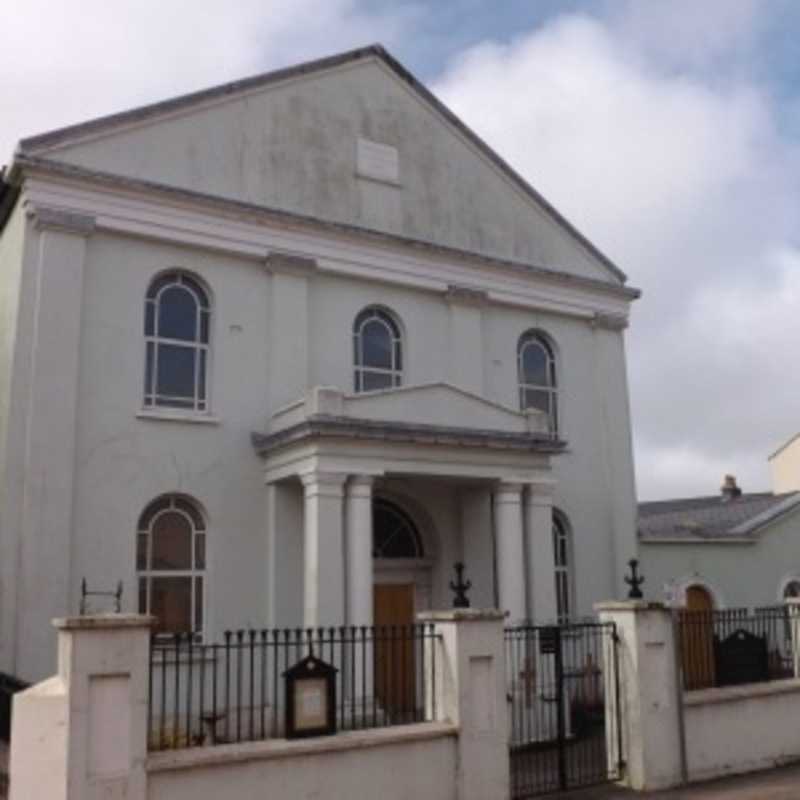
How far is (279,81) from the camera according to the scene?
58.6 feet

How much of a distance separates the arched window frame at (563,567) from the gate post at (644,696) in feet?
23.9

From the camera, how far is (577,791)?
10914 mm

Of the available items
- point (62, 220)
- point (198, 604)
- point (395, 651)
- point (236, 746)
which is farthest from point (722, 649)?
point (62, 220)

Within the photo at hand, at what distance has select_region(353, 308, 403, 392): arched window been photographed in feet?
58.4

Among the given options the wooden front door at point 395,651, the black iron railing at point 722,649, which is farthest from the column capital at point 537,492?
the black iron railing at point 722,649

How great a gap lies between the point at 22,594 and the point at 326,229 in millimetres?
7843

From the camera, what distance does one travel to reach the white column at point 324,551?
1428cm

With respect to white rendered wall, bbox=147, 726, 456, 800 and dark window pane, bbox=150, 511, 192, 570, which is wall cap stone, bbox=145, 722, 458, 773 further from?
dark window pane, bbox=150, 511, 192, 570

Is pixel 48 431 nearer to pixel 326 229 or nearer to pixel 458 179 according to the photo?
pixel 326 229

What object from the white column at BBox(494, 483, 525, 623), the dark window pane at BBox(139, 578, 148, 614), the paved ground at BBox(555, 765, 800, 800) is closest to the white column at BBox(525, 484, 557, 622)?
the white column at BBox(494, 483, 525, 623)

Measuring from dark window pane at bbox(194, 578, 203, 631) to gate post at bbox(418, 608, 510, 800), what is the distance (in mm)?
5728

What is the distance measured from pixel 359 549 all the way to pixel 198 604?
2742mm

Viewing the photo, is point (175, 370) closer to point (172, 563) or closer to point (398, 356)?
point (172, 563)

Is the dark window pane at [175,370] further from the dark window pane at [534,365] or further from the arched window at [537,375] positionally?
the dark window pane at [534,365]
